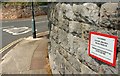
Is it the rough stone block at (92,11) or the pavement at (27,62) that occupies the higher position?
the rough stone block at (92,11)

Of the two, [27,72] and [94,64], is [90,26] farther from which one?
[27,72]

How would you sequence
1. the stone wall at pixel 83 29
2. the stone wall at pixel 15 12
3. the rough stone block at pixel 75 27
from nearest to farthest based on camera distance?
1. the stone wall at pixel 83 29
2. the rough stone block at pixel 75 27
3. the stone wall at pixel 15 12

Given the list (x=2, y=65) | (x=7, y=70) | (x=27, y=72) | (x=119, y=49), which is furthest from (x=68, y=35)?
(x=2, y=65)

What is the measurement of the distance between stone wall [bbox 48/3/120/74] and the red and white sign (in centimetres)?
6

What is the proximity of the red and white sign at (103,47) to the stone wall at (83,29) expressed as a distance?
6 cm

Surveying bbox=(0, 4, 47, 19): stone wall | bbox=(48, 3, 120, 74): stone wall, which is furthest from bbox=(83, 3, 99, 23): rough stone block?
bbox=(0, 4, 47, 19): stone wall

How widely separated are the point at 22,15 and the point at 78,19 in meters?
22.5

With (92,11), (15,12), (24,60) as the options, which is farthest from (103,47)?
(15,12)

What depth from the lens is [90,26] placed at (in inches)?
130

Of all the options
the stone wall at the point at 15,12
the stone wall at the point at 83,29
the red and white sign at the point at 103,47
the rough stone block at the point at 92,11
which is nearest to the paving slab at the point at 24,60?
the stone wall at the point at 83,29

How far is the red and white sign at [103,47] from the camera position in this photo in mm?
2831

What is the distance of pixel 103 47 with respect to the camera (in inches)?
122

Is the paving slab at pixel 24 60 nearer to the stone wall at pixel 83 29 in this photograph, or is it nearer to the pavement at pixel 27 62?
the pavement at pixel 27 62

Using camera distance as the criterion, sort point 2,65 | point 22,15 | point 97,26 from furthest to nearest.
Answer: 1. point 22,15
2. point 2,65
3. point 97,26
